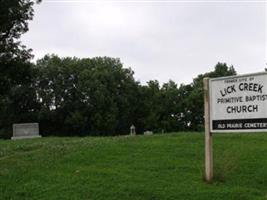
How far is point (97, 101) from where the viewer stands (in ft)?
216

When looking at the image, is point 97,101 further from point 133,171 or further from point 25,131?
point 133,171

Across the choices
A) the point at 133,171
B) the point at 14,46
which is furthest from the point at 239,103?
the point at 14,46

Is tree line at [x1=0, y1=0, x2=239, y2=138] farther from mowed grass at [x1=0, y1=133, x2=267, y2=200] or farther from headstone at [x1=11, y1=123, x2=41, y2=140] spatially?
mowed grass at [x1=0, y1=133, x2=267, y2=200]

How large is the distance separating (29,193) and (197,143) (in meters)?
5.87

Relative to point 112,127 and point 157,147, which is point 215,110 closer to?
point 157,147

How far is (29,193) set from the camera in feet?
29.4

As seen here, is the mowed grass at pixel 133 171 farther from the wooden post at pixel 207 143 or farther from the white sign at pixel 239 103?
the white sign at pixel 239 103

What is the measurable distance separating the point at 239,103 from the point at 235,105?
0.27ft

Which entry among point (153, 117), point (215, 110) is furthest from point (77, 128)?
point (215, 110)

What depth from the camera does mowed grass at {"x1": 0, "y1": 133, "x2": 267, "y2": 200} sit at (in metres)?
8.73

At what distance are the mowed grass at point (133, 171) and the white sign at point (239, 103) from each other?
99 cm

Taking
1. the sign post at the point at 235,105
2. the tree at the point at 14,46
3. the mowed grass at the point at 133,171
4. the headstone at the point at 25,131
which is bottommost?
the mowed grass at the point at 133,171

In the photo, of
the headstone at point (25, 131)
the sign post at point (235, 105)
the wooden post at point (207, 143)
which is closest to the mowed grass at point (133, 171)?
the wooden post at point (207, 143)

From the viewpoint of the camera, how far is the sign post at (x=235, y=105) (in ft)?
29.1
